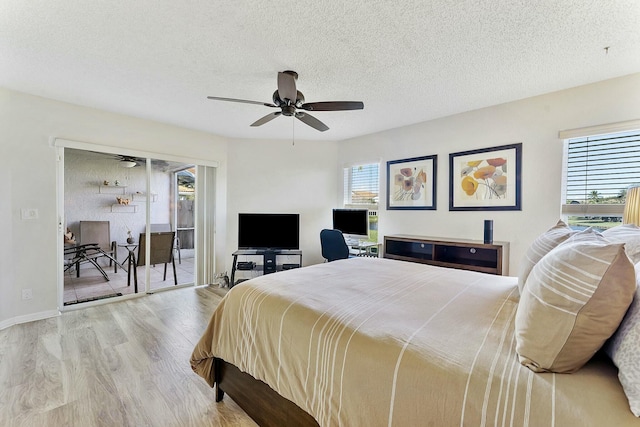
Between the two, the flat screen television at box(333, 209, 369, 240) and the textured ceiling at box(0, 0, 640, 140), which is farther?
the flat screen television at box(333, 209, 369, 240)

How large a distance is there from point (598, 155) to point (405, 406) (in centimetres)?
→ 320

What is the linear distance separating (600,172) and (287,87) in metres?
3.03

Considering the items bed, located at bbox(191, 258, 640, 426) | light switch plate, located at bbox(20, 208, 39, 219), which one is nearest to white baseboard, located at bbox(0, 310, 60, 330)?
light switch plate, located at bbox(20, 208, 39, 219)

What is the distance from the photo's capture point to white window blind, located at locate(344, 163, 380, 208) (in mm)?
4496

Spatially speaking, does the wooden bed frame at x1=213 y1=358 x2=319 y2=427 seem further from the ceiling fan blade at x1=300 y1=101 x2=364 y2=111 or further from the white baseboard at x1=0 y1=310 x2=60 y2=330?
the white baseboard at x1=0 y1=310 x2=60 y2=330

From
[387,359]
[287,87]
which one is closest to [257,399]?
[387,359]

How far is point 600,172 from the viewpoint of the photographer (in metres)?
2.65

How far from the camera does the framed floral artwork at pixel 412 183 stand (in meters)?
3.79

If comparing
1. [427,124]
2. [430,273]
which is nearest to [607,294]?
[430,273]

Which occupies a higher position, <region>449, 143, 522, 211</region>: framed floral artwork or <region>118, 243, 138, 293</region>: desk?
<region>449, 143, 522, 211</region>: framed floral artwork

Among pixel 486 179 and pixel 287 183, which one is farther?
pixel 287 183

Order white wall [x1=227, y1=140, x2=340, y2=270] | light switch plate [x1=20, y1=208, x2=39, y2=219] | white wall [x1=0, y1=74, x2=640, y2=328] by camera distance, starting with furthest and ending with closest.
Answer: white wall [x1=227, y1=140, x2=340, y2=270] < light switch plate [x1=20, y1=208, x2=39, y2=219] < white wall [x1=0, y1=74, x2=640, y2=328]

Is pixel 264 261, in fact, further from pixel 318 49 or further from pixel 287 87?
pixel 318 49

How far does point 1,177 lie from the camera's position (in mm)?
2848
